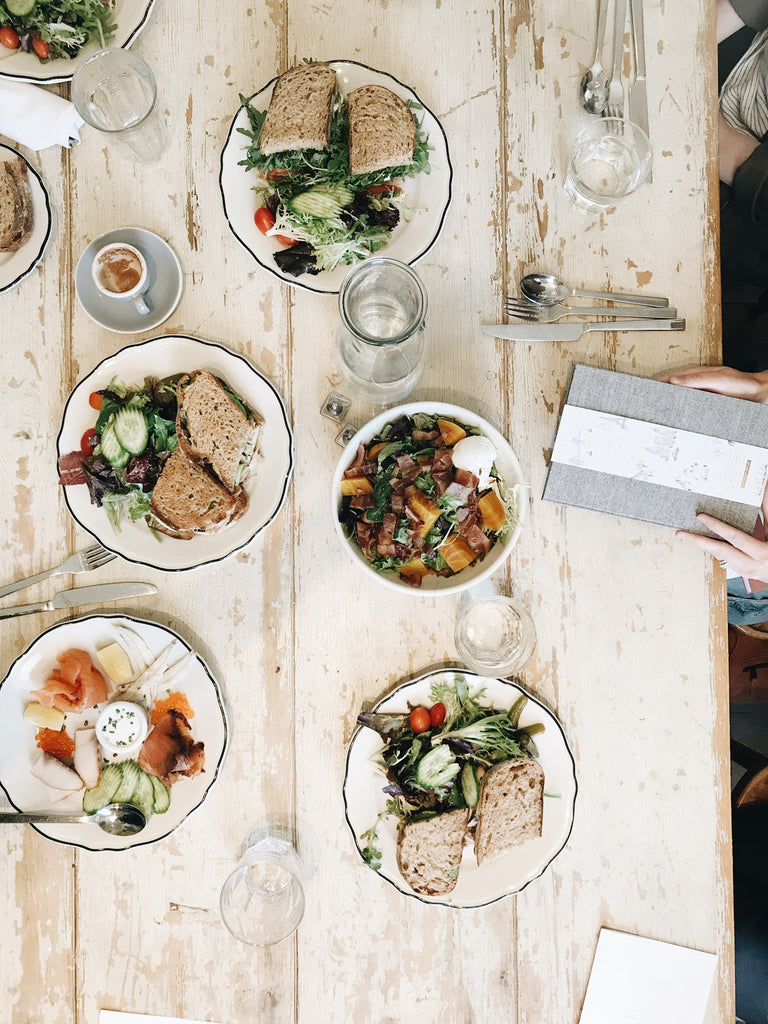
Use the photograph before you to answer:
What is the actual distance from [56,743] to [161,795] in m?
0.25

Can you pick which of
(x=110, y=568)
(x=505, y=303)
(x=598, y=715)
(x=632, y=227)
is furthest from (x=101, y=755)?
(x=632, y=227)

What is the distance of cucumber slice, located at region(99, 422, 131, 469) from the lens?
57.4 inches

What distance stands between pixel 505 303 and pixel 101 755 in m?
1.32

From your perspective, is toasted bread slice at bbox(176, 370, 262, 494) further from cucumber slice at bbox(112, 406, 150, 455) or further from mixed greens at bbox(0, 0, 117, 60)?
mixed greens at bbox(0, 0, 117, 60)

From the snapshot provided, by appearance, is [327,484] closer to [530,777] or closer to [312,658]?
[312,658]

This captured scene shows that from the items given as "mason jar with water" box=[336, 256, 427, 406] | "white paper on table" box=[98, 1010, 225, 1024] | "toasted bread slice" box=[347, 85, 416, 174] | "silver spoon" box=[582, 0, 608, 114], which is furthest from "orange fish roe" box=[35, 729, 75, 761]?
"silver spoon" box=[582, 0, 608, 114]

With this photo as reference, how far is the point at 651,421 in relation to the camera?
1.52 metres

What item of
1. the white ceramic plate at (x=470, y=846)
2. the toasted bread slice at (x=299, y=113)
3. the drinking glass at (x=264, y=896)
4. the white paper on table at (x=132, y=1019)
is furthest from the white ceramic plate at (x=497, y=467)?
the white paper on table at (x=132, y=1019)

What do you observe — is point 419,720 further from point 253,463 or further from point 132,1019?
point 132,1019

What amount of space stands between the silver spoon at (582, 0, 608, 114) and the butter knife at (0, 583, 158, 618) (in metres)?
1.42

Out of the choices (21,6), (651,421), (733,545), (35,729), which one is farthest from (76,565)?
(733,545)

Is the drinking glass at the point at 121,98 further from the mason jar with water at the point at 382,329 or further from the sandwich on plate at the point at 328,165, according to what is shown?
the mason jar with water at the point at 382,329

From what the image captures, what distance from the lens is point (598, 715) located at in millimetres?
1569

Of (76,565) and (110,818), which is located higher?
(76,565)
